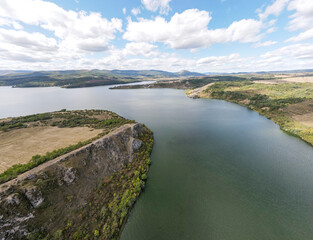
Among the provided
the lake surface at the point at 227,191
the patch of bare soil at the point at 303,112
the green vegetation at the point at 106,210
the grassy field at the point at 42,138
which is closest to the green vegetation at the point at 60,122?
the grassy field at the point at 42,138

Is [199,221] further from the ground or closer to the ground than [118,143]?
closer to the ground

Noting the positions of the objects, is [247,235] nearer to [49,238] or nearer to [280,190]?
[280,190]

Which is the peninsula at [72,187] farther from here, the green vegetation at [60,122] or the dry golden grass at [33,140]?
the green vegetation at [60,122]

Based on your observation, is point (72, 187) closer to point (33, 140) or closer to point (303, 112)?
point (33, 140)

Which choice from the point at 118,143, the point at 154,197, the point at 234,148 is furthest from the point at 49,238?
the point at 234,148

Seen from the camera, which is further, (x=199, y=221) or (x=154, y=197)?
(x=154, y=197)

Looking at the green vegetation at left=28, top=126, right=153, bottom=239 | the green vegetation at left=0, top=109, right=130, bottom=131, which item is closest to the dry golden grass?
the green vegetation at left=0, top=109, right=130, bottom=131
